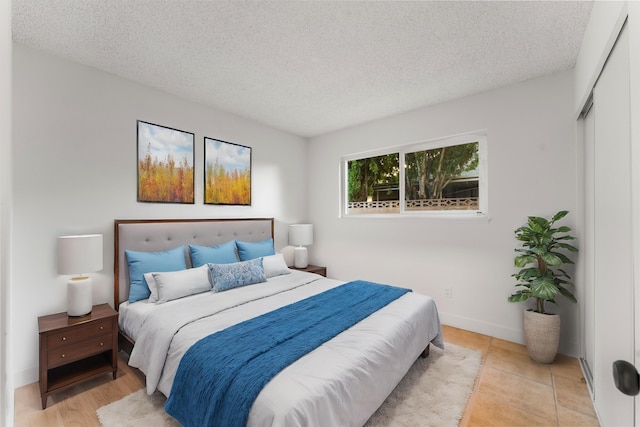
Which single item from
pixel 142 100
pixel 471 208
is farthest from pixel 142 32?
pixel 471 208

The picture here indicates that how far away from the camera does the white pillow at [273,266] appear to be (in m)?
3.29

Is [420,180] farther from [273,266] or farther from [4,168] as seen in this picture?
[4,168]

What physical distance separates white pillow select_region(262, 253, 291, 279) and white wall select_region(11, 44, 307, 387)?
3.40ft

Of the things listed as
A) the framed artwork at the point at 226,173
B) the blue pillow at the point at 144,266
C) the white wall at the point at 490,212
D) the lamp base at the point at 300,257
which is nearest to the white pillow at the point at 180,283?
the blue pillow at the point at 144,266

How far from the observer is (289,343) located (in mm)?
1703

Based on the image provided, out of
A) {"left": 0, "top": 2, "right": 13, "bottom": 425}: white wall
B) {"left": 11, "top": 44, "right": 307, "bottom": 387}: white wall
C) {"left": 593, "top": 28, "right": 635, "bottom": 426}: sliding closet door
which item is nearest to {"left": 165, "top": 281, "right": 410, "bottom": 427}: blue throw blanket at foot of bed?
{"left": 0, "top": 2, "right": 13, "bottom": 425}: white wall

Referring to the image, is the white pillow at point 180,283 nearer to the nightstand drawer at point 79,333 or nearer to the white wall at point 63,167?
the nightstand drawer at point 79,333

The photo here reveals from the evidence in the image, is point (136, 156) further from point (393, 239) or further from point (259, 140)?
point (393, 239)

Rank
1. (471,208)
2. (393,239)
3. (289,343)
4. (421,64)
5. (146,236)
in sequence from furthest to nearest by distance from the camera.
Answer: (393,239), (471,208), (146,236), (421,64), (289,343)

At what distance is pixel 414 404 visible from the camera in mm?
1960

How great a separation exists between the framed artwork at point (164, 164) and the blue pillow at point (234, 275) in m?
0.92

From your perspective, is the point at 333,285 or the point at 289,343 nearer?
the point at 289,343

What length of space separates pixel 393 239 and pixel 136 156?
10.1 feet

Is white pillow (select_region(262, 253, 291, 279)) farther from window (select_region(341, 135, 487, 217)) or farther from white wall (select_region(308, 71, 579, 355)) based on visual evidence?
window (select_region(341, 135, 487, 217))
